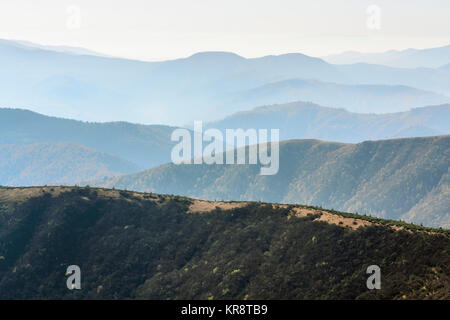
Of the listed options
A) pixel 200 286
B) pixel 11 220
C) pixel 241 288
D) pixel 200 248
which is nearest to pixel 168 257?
pixel 200 248

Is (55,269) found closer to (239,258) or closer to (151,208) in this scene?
(151,208)
